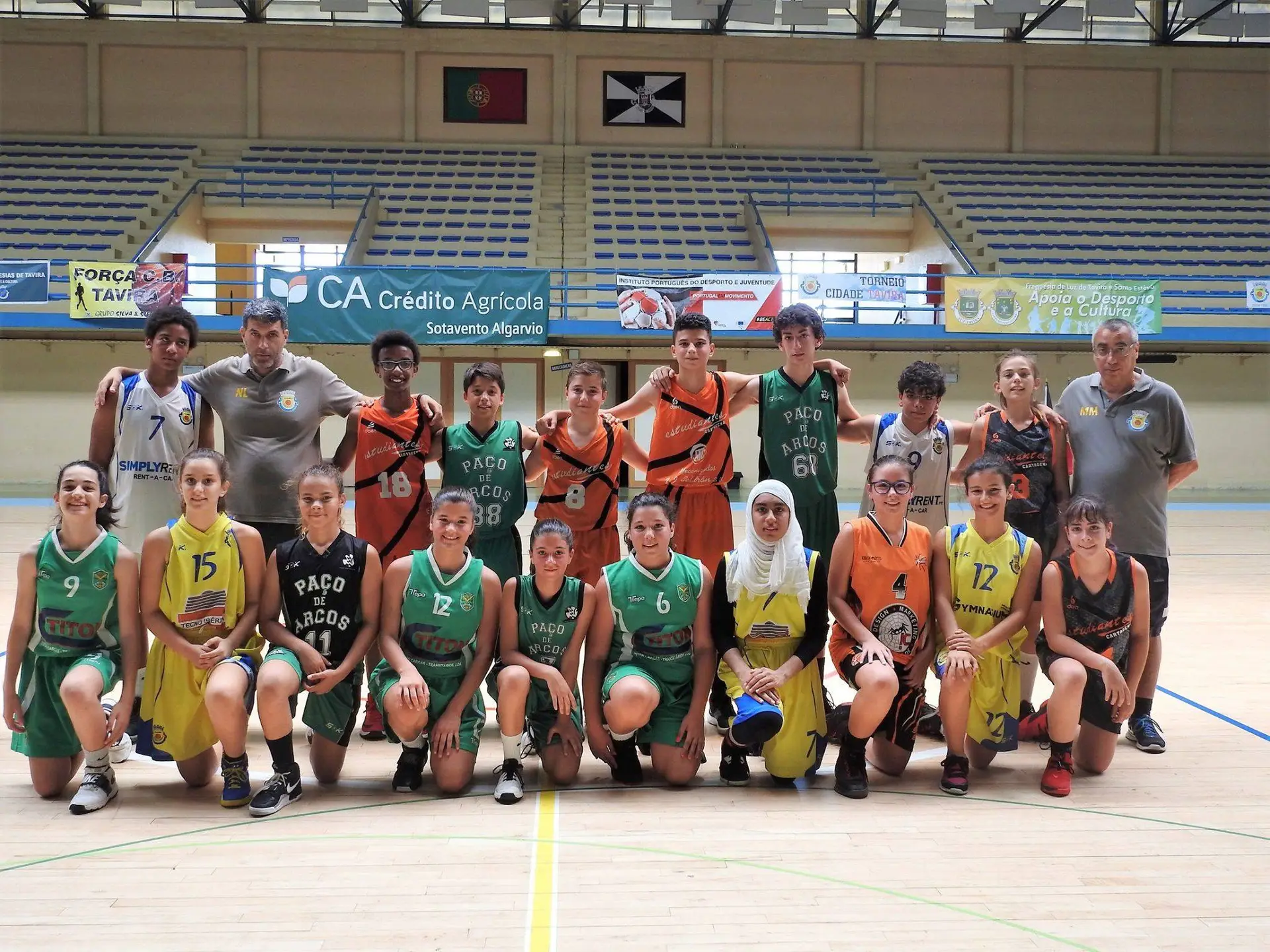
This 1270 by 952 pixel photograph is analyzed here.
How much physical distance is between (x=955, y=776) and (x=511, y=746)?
1511 millimetres

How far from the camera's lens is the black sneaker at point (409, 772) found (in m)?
3.42

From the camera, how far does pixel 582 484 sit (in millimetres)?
4297

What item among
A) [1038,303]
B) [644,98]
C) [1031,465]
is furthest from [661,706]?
[644,98]

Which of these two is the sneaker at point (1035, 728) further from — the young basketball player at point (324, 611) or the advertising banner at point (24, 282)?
the advertising banner at point (24, 282)

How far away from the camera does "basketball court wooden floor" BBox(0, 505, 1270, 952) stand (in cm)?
243

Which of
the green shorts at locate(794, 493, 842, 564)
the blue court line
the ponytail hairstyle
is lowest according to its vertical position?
the blue court line

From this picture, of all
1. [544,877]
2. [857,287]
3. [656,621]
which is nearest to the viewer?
[544,877]

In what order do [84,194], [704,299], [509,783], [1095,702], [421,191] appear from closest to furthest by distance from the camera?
[509,783], [1095,702], [704,299], [84,194], [421,191]

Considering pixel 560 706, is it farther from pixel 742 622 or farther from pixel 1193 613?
pixel 1193 613

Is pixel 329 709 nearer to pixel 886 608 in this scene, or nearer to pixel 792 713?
pixel 792 713

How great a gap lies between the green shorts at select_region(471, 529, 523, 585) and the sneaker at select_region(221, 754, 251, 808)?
128cm

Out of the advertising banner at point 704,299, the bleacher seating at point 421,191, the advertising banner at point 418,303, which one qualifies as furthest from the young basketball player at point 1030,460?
the bleacher seating at point 421,191

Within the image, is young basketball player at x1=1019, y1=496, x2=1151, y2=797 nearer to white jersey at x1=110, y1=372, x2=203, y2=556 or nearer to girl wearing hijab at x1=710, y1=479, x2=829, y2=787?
girl wearing hijab at x1=710, y1=479, x2=829, y2=787

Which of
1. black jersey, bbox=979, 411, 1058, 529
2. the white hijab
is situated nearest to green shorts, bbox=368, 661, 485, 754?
the white hijab
